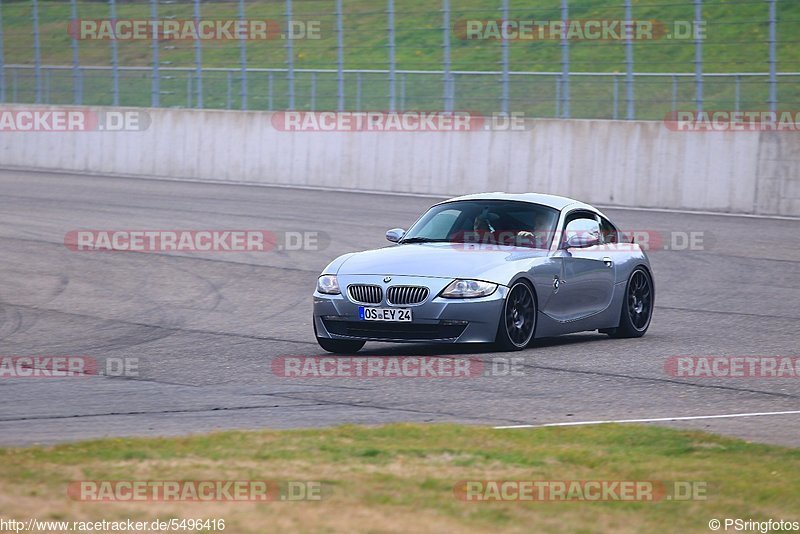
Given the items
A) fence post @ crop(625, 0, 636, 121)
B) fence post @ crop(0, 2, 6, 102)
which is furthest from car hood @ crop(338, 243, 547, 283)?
fence post @ crop(0, 2, 6, 102)

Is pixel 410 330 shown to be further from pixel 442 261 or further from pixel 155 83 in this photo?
pixel 155 83

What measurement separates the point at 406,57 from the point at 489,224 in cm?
2505

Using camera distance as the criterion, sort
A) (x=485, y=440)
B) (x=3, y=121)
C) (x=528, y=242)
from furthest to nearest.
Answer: (x=3, y=121)
(x=528, y=242)
(x=485, y=440)

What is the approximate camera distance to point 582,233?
13.4 meters

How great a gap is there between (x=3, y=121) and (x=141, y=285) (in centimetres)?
2283

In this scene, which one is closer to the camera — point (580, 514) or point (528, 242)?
point (580, 514)

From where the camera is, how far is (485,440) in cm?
807

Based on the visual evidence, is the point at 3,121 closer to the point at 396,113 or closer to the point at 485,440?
the point at 396,113

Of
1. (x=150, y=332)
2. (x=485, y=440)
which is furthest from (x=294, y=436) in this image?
(x=150, y=332)

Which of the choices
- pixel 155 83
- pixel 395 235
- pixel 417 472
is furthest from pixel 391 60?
pixel 417 472

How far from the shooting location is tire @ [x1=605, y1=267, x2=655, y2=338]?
14.2 metres

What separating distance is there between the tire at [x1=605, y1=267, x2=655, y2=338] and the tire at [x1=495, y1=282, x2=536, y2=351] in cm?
184

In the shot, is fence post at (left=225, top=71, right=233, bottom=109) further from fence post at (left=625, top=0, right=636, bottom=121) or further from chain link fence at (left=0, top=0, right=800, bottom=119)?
fence post at (left=625, top=0, right=636, bottom=121)

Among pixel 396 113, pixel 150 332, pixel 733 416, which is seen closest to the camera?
pixel 733 416
